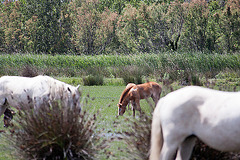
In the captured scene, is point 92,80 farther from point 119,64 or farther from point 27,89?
point 27,89

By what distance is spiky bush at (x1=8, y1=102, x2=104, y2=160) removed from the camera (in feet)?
15.6

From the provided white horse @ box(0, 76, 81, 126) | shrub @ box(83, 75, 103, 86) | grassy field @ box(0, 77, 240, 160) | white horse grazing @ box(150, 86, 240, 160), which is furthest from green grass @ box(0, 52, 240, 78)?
white horse grazing @ box(150, 86, 240, 160)

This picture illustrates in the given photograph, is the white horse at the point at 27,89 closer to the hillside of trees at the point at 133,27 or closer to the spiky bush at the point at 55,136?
the spiky bush at the point at 55,136

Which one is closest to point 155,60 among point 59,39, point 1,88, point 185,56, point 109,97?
point 185,56

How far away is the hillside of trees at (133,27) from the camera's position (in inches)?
1208

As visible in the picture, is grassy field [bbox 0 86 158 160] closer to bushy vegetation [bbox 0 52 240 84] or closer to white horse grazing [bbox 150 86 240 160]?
white horse grazing [bbox 150 86 240 160]

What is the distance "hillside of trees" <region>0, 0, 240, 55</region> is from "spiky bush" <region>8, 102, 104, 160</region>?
24.5 meters

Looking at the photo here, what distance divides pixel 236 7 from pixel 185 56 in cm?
831

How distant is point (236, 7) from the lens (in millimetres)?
29469

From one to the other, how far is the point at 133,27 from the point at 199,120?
32165mm

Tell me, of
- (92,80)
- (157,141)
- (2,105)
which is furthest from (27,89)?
(92,80)

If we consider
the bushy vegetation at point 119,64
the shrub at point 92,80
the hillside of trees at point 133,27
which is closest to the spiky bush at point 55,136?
the shrub at point 92,80

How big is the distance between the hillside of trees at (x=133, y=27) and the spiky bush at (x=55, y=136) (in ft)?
80.2

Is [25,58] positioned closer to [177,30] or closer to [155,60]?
[155,60]
